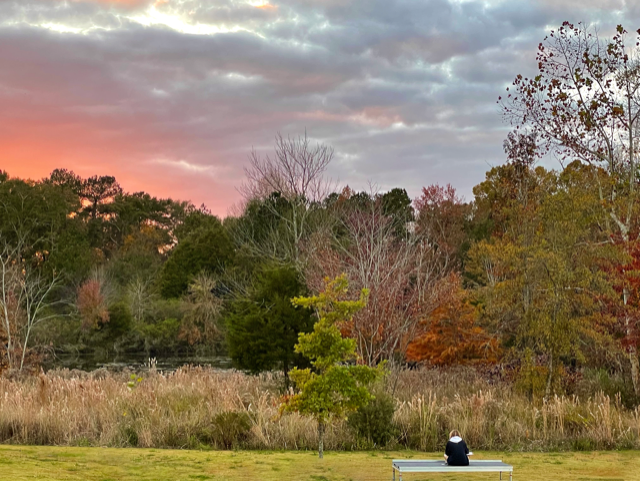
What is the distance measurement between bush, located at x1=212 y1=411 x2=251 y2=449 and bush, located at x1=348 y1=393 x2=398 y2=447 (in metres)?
1.89

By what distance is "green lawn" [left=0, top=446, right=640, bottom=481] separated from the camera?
8.72 metres

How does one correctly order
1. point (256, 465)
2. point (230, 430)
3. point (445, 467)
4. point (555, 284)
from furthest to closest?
point (555, 284)
point (230, 430)
point (256, 465)
point (445, 467)

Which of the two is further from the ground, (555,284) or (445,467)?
(555,284)

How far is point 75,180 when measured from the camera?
6506 cm

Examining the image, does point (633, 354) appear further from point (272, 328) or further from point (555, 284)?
point (272, 328)

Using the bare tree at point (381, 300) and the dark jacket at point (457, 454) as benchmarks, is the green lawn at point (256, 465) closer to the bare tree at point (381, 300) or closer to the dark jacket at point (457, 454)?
the dark jacket at point (457, 454)

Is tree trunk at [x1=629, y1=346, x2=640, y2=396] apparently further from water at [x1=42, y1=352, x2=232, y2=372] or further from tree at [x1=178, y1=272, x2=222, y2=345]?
tree at [x1=178, y1=272, x2=222, y2=345]

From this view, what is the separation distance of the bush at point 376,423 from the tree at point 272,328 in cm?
530

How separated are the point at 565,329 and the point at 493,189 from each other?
98.7 ft

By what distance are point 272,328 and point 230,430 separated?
18.9 ft

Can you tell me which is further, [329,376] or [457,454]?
[329,376]

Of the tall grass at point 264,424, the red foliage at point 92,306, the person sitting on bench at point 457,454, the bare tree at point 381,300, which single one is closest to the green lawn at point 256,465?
the tall grass at point 264,424

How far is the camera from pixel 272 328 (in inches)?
674

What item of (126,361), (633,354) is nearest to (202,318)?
(126,361)
